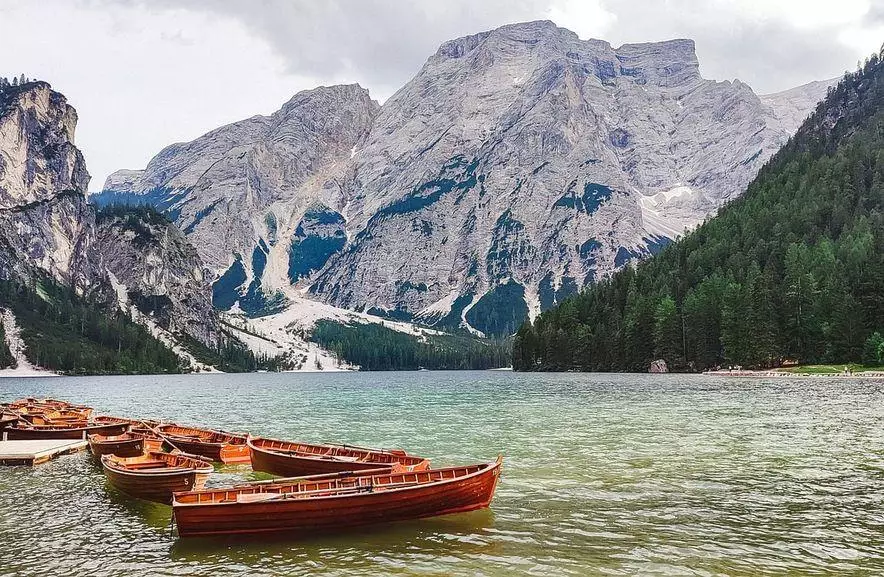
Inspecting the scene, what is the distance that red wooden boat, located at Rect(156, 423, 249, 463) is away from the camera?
134 feet

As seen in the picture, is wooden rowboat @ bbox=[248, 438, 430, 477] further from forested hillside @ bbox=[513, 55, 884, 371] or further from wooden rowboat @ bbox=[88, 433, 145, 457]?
forested hillside @ bbox=[513, 55, 884, 371]

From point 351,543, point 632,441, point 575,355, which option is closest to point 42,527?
point 351,543

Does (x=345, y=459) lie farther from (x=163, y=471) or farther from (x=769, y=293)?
(x=769, y=293)

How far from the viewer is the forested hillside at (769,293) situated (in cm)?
13000

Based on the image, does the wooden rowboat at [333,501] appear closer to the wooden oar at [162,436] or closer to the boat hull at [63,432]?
the wooden oar at [162,436]

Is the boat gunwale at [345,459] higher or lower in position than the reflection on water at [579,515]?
higher

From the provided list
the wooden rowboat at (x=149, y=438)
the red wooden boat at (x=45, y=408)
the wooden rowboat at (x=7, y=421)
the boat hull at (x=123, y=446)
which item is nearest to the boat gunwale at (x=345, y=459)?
the wooden rowboat at (x=149, y=438)

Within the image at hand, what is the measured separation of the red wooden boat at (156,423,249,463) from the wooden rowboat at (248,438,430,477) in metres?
4.22

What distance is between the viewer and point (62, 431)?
52.5 m

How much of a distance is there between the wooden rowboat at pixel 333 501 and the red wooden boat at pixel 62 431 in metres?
31.2

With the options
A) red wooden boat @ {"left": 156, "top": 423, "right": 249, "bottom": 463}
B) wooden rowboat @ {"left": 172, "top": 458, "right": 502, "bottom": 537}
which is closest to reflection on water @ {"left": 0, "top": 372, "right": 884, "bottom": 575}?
wooden rowboat @ {"left": 172, "top": 458, "right": 502, "bottom": 537}

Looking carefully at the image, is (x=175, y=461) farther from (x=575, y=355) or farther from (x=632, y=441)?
(x=575, y=355)

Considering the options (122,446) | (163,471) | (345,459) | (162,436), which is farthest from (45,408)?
(345,459)

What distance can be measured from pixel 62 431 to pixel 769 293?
138m
